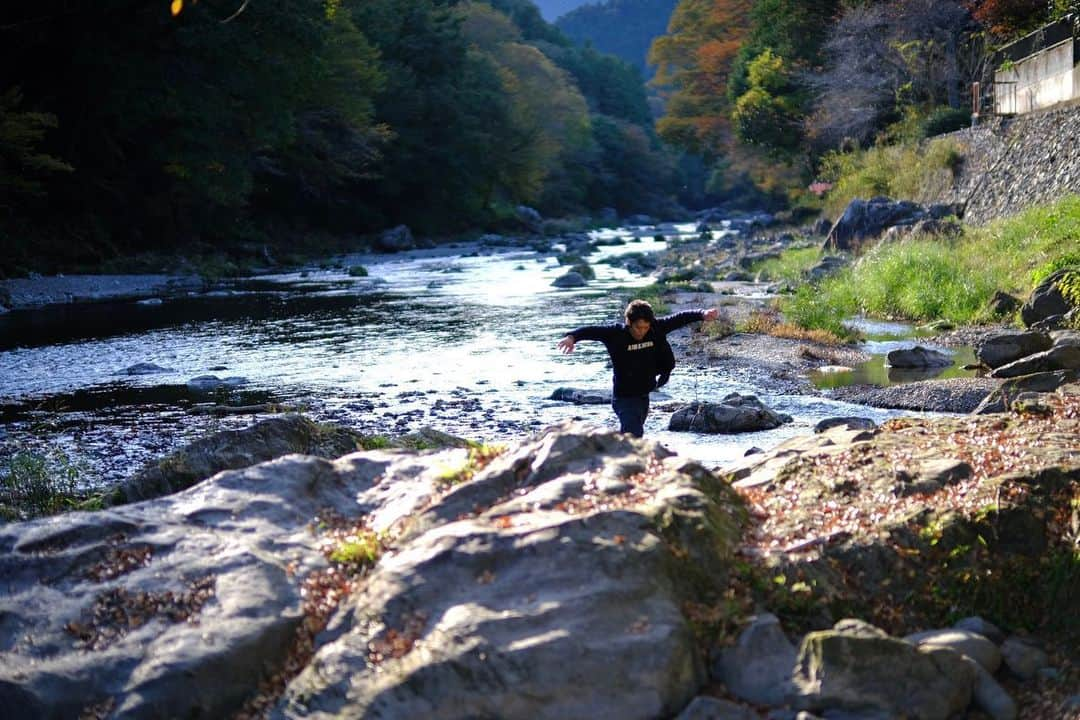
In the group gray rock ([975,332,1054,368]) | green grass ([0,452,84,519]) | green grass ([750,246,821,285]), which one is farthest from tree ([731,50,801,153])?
green grass ([0,452,84,519])

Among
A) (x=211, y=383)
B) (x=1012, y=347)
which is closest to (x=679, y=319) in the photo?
(x=1012, y=347)

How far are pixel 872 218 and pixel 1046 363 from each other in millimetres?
17901

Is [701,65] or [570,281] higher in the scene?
[701,65]

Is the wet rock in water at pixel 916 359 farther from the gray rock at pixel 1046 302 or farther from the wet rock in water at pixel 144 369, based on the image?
the wet rock in water at pixel 144 369

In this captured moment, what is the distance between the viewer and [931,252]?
2309 centimetres

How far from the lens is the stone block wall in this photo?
79.5ft

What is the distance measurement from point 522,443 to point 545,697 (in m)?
2.13

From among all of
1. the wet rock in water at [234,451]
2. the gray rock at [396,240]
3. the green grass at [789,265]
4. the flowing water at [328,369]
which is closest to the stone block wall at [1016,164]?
the green grass at [789,265]

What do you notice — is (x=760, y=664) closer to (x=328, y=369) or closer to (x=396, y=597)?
(x=396, y=597)

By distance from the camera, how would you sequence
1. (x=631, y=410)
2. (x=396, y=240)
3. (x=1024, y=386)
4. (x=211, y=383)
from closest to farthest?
(x=631, y=410) → (x=1024, y=386) → (x=211, y=383) → (x=396, y=240)

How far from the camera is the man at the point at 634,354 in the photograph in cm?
900

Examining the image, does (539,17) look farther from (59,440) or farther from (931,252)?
(59,440)

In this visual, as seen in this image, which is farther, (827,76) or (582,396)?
(827,76)

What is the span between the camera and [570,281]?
3120 cm
